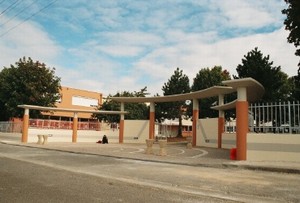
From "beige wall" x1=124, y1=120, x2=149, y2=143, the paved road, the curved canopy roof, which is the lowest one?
the paved road

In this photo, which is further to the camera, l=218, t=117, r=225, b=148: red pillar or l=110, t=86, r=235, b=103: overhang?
l=218, t=117, r=225, b=148: red pillar

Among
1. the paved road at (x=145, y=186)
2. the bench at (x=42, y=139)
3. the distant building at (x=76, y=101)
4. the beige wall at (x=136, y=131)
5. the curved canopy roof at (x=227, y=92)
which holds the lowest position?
the paved road at (x=145, y=186)

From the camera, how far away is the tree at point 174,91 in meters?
45.5

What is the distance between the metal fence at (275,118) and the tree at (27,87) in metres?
28.2

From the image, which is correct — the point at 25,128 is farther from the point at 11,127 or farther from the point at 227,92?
the point at 227,92

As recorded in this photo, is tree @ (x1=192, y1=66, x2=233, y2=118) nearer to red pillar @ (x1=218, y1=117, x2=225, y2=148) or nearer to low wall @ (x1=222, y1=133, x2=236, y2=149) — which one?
red pillar @ (x1=218, y1=117, x2=225, y2=148)

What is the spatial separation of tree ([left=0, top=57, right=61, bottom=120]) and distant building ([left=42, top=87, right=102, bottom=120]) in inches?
747

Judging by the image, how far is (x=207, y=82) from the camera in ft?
145

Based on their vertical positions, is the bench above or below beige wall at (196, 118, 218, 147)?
below

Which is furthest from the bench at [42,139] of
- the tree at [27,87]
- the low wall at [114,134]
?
the tree at [27,87]

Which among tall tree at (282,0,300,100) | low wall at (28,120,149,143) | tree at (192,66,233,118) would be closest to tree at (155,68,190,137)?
tree at (192,66,233,118)

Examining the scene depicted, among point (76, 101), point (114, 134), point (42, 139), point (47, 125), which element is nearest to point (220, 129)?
point (114, 134)

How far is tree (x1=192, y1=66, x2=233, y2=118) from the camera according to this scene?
1647 inches

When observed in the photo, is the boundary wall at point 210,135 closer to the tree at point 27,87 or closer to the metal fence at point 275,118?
the metal fence at point 275,118
